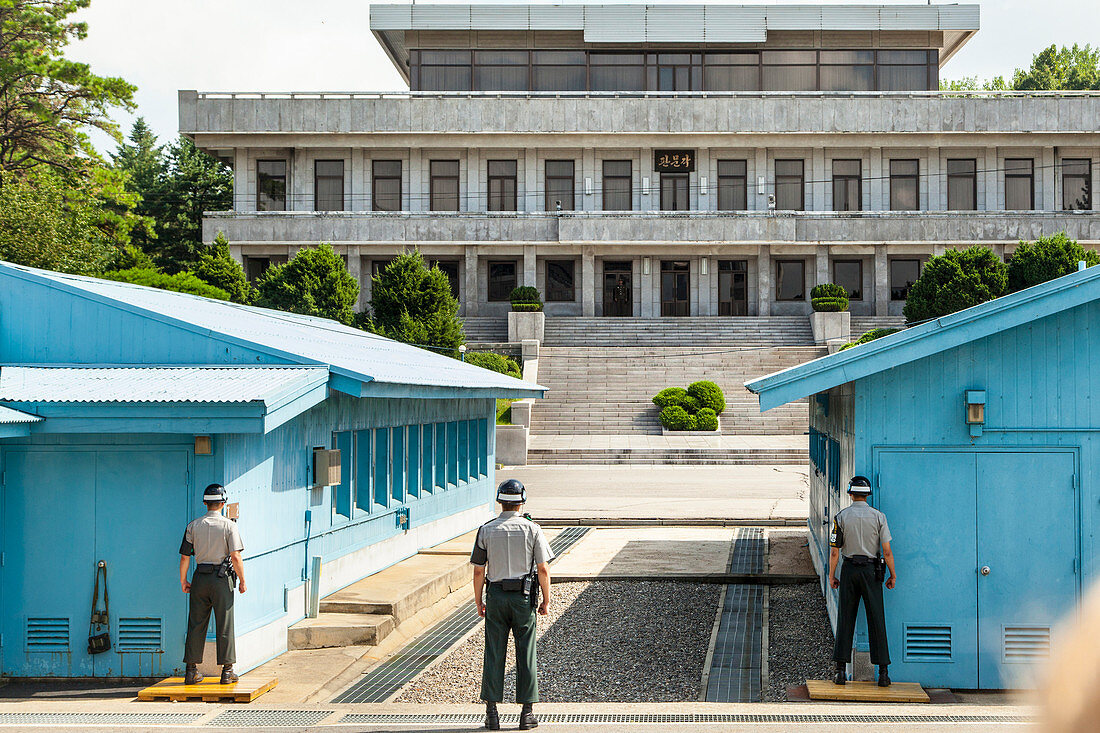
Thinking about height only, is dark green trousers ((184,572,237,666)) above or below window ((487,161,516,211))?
below

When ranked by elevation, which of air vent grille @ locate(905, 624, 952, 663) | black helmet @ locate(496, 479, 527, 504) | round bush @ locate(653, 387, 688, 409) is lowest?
air vent grille @ locate(905, 624, 952, 663)

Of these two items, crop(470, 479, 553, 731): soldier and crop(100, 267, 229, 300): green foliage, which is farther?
crop(100, 267, 229, 300): green foliage

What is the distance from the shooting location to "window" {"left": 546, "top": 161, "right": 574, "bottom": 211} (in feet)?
187

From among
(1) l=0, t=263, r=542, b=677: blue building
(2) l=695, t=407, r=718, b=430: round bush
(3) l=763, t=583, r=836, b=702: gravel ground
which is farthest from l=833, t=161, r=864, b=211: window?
(1) l=0, t=263, r=542, b=677: blue building

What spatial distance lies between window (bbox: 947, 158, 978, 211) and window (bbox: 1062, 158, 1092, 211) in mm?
4372

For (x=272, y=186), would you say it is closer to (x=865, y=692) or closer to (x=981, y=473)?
(x=981, y=473)

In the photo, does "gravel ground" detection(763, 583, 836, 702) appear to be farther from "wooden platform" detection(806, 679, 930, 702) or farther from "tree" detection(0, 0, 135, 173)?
"tree" detection(0, 0, 135, 173)

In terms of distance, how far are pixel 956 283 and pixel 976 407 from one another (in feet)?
117

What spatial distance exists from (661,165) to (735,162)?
3.78 m

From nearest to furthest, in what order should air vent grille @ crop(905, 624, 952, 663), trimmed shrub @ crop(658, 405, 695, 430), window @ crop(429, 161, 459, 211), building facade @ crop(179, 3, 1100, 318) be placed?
air vent grille @ crop(905, 624, 952, 663) < trimmed shrub @ crop(658, 405, 695, 430) < building facade @ crop(179, 3, 1100, 318) < window @ crop(429, 161, 459, 211)

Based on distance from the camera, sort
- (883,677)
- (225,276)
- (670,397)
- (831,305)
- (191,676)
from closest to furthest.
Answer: (191,676) → (883,677) → (670,397) → (225,276) → (831,305)

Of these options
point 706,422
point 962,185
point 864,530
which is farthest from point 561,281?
point 864,530

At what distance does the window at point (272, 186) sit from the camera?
186ft

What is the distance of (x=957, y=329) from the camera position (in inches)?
428
